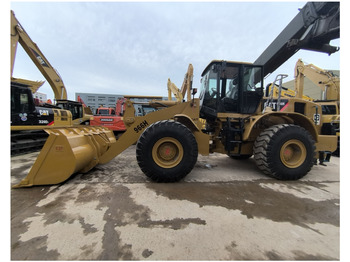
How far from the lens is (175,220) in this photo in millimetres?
1871

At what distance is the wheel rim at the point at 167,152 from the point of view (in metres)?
3.02

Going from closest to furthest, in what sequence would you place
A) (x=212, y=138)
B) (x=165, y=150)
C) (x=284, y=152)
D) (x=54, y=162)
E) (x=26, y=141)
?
(x=54, y=162)
(x=165, y=150)
(x=284, y=152)
(x=212, y=138)
(x=26, y=141)

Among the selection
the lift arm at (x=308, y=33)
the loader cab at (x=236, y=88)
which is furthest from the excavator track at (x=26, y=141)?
the lift arm at (x=308, y=33)

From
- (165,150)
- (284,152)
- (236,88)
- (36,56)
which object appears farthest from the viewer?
(36,56)

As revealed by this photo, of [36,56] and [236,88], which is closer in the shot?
[236,88]

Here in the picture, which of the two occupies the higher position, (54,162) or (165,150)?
(165,150)

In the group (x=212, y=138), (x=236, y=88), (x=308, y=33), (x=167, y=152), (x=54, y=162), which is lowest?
(x=54, y=162)

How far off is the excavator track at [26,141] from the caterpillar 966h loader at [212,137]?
3408mm

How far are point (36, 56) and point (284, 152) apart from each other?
38.2ft

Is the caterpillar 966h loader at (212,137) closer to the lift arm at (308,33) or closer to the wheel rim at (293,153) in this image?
the wheel rim at (293,153)

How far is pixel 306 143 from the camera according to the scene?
3262 millimetres

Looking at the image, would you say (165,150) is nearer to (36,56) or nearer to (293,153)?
(293,153)

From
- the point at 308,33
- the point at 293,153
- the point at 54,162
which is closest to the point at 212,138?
the point at 293,153

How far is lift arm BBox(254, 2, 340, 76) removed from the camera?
457 centimetres
